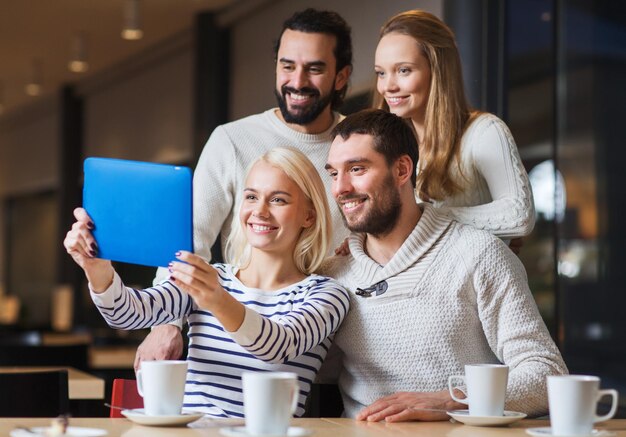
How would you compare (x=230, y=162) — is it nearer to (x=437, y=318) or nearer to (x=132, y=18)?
(x=437, y=318)

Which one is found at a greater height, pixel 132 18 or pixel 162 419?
pixel 132 18

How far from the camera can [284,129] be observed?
282cm

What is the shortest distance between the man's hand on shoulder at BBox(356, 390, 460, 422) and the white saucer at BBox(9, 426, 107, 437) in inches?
20.4

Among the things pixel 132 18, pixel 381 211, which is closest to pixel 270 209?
pixel 381 211

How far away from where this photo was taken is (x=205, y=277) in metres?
1.74

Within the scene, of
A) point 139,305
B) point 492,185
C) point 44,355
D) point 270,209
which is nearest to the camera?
point 139,305

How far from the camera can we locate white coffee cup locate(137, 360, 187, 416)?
5.36 feet

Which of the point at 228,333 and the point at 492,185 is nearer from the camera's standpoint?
the point at 228,333

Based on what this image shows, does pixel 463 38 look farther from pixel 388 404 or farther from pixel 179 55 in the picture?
pixel 179 55

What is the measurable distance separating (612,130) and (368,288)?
2.54 m

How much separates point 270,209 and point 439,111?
0.57m

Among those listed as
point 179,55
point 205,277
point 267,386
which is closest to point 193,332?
point 205,277

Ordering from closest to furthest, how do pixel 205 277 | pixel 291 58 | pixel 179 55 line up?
pixel 205 277
pixel 291 58
pixel 179 55

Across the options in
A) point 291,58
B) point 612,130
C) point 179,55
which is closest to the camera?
point 291,58
